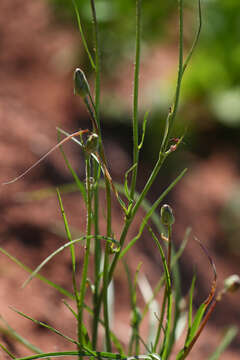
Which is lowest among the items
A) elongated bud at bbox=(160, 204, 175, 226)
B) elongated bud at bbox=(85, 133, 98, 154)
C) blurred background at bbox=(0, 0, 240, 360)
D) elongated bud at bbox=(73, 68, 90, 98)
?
blurred background at bbox=(0, 0, 240, 360)

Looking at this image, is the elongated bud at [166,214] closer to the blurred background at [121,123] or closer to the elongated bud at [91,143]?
the elongated bud at [91,143]

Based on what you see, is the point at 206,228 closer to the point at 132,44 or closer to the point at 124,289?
the point at 124,289

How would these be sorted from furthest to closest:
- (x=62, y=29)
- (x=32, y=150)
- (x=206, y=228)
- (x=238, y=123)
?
(x=62, y=29) → (x=238, y=123) → (x=206, y=228) → (x=32, y=150)

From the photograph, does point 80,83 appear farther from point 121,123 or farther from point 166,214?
point 121,123

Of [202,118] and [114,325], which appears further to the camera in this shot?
[202,118]

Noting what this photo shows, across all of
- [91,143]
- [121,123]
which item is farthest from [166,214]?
[121,123]

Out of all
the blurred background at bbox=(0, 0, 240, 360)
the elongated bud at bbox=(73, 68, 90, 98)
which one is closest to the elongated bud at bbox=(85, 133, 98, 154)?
the elongated bud at bbox=(73, 68, 90, 98)

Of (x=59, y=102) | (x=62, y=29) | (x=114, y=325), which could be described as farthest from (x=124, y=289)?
(x=62, y=29)

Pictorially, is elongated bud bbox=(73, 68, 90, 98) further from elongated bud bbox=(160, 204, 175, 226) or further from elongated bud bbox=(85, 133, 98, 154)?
elongated bud bbox=(160, 204, 175, 226)
